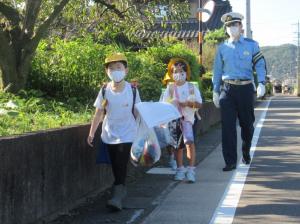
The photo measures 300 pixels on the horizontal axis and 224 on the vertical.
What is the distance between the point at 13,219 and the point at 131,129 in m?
1.78

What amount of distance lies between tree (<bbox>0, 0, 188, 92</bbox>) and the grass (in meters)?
0.55

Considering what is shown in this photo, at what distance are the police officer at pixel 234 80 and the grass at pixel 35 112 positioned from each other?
6.83 feet

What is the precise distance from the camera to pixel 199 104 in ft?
26.5

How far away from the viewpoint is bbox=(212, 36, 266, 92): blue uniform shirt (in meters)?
8.71

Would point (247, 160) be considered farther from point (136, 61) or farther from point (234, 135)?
point (136, 61)

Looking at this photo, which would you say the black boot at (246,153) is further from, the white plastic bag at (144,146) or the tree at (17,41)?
the tree at (17,41)

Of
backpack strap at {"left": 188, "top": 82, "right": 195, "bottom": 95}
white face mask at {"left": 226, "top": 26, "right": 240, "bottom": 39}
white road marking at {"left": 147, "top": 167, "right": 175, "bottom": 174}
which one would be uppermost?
white face mask at {"left": 226, "top": 26, "right": 240, "bottom": 39}

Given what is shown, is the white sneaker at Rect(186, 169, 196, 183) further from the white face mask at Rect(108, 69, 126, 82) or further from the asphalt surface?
the white face mask at Rect(108, 69, 126, 82)

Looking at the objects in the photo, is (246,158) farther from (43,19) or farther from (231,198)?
(43,19)

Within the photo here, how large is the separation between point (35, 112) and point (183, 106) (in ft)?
6.81

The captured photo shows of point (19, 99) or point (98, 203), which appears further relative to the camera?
point (19, 99)

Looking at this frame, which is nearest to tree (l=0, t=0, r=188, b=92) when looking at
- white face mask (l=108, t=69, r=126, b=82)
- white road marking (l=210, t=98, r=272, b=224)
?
white face mask (l=108, t=69, r=126, b=82)

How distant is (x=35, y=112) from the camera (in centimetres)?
805

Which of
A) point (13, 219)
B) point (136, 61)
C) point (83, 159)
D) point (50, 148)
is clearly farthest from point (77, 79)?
point (13, 219)
